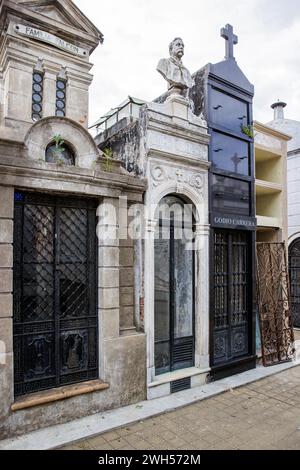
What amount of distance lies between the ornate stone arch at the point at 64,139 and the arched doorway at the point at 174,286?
1.83m

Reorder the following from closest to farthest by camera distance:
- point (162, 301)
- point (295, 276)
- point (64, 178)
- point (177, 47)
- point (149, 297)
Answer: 1. point (64, 178)
2. point (149, 297)
3. point (162, 301)
4. point (177, 47)
5. point (295, 276)

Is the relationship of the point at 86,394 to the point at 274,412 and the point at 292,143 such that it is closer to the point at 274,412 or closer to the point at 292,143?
the point at 274,412

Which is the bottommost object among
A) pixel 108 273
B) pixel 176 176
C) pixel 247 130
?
pixel 108 273

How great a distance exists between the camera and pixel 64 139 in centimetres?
524

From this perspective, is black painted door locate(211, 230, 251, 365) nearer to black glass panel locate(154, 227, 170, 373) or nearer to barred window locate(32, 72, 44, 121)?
black glass panel locate(154, 227, 170, 373)

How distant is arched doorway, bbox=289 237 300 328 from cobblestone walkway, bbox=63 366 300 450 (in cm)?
661

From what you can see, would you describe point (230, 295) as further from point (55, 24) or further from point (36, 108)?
point (55, 24)

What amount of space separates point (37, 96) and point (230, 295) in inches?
225

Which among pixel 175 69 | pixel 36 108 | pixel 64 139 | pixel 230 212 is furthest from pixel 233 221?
pixel 36 108

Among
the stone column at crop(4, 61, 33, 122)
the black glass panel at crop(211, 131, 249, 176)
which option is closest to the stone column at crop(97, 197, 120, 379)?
the stone column at crop(4, 61, 33, 122)

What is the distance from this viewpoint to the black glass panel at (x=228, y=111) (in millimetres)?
7320

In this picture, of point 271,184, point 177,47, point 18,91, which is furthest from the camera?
point 271,184

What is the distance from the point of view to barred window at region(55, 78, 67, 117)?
19.4 ft

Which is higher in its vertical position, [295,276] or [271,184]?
[271,184]
